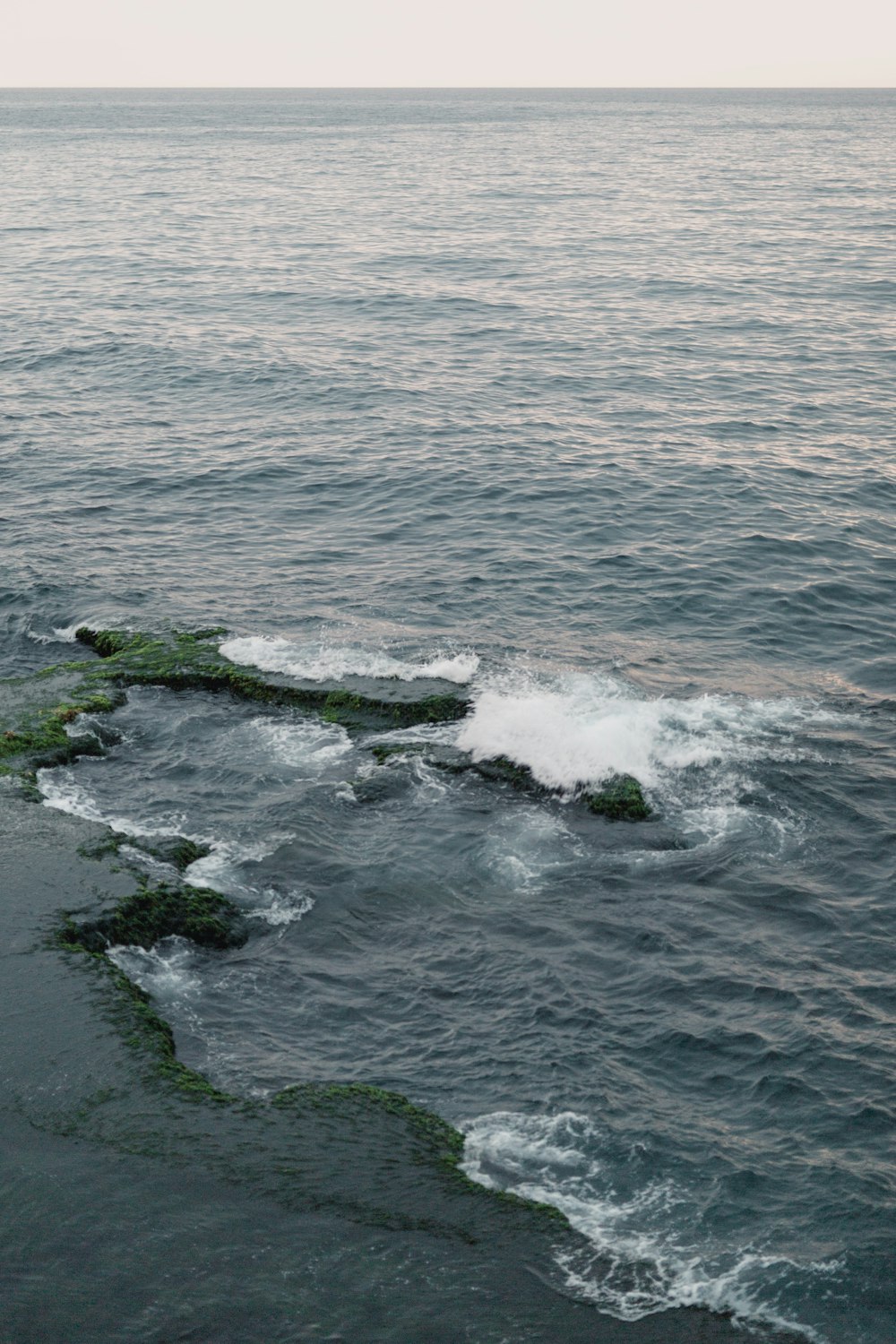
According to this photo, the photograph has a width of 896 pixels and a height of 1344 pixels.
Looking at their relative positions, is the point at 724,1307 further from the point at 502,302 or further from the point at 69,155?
the point at 69,155

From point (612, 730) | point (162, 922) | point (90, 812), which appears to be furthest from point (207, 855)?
point (612, 730)

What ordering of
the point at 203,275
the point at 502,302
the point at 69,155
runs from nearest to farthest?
the point at 502,302 → the point at 203,275 → the point at 69,155

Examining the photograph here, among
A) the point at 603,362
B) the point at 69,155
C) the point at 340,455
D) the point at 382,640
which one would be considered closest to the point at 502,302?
the point at 603,362

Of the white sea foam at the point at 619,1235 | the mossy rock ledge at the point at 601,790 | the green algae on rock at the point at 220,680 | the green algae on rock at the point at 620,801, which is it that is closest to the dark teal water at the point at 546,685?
the white sea foam at the point at 619,1235

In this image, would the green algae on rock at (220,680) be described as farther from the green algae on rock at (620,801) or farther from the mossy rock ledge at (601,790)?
the green algae on rock at (620,801)

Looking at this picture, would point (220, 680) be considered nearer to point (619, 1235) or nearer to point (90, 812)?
point (90, 812)

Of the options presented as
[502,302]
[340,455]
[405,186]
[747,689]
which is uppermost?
[405,186]
